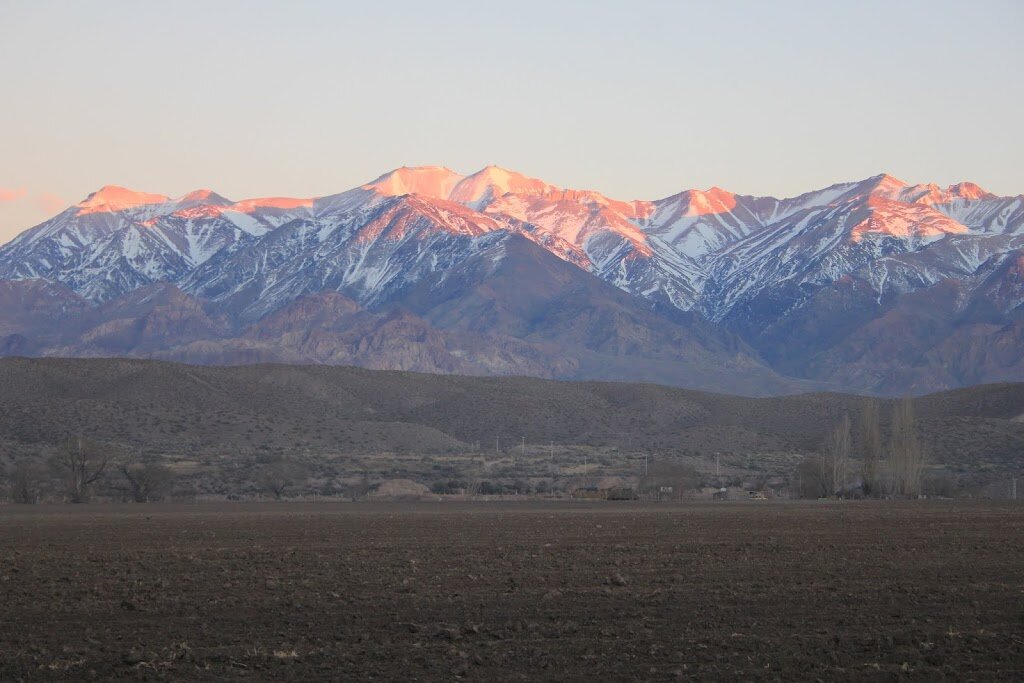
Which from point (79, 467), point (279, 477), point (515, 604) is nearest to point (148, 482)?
point (79, 467)

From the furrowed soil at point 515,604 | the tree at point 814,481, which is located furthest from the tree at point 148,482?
the tree at point 814,481

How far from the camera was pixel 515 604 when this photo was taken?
28.4 metres

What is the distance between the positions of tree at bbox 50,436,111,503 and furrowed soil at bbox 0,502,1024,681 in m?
29.2

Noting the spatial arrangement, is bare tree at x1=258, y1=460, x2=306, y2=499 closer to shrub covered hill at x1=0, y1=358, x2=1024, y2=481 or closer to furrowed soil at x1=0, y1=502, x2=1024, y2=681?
shrub covered hill at x1=0, y1=358, x2=1024, y2=481

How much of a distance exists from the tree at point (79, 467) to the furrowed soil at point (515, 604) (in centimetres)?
2924

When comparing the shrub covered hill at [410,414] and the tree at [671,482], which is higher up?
the shrub covered hill at [410,414]

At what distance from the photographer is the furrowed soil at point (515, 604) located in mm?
22703

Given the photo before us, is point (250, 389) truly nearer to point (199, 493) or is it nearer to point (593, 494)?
point (199, 493)

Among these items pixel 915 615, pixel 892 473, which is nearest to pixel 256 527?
pixel 915 615

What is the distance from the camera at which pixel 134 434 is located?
116m

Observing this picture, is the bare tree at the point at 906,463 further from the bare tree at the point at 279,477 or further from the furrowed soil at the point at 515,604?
the furrowed soil at the point at 515,604

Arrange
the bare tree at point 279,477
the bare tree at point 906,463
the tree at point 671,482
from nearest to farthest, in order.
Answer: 1. the bare tree at point 906,463
2. the tree at point 671,482
3. the bare tree at point 279,477

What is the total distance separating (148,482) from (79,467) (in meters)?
3.91

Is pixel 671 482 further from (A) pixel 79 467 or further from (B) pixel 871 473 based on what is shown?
(A) pixel 79 467
